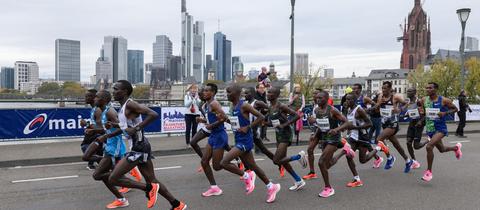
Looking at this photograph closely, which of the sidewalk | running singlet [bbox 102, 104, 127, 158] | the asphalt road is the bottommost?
the sidewalk

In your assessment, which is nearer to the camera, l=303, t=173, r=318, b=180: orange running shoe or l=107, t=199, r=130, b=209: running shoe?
l=107, t=199, r=130, b=209: running shoe

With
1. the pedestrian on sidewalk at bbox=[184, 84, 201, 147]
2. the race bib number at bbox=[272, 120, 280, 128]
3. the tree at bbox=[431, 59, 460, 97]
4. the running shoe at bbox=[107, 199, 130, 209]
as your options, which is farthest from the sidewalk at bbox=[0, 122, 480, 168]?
the tree at bbox=[431, 59, 460, 97]

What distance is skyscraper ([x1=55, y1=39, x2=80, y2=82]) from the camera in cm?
9474

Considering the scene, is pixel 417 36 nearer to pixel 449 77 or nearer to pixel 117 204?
pixel 449 77

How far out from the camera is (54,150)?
11898 millimetres

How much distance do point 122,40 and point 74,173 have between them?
155 meters

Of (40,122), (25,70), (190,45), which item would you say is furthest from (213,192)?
(190,45)

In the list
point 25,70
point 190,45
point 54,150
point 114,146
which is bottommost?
point 54,150

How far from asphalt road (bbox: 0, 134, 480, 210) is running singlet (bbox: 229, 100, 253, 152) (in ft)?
2.57

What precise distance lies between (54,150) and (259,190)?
7.01 meters

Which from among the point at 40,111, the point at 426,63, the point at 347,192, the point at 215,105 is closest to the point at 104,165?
the point at 215,105

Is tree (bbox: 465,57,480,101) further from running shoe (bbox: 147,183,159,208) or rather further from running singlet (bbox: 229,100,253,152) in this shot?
running shoe (bbox: 147,183,159,208)

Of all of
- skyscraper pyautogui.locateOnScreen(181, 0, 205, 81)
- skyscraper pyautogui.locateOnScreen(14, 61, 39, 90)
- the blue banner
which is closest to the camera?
the blue banner

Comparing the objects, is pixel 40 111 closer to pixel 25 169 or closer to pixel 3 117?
pixel 3 117
